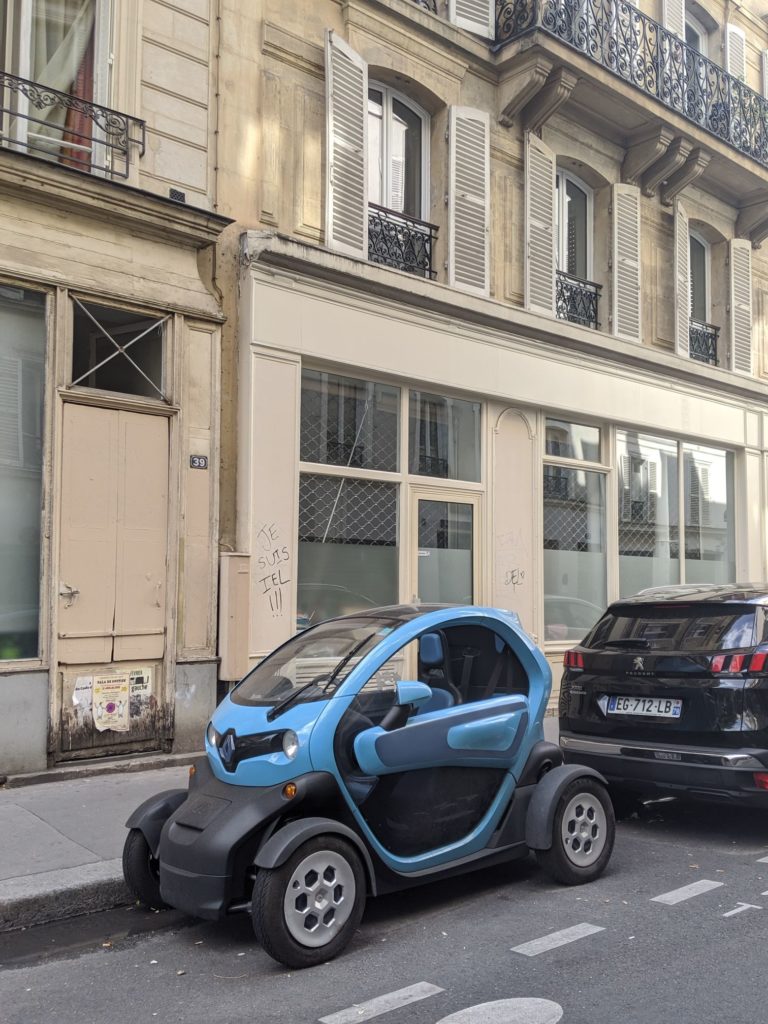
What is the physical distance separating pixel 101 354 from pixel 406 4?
563cm

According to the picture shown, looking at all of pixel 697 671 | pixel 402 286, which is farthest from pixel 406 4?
pixel 697 671

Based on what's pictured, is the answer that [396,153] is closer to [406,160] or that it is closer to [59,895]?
[406,160]

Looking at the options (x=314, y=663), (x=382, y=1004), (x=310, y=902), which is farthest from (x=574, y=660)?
(x=382, y=1004)

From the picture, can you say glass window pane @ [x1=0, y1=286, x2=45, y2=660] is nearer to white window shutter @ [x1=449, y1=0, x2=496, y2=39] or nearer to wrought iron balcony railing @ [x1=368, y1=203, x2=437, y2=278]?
wrought iron balcony railing @ [x1=368, y1=203, x2=437, y2=278]

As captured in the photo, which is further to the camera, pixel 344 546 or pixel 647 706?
pixel 344 546

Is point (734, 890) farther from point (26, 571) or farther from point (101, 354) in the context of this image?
point (101, 354)

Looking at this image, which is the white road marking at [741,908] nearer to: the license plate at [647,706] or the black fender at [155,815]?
the license plate at [647,706]

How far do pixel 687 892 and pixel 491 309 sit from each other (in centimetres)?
742

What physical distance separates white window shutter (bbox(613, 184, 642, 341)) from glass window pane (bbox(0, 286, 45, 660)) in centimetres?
807

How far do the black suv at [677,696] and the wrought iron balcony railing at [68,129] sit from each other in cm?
572

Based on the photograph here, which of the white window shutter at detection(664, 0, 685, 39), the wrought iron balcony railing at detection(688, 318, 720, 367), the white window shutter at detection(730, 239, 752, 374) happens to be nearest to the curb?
the wrought iron balcony railing at detection(688, 318, 720, 367)

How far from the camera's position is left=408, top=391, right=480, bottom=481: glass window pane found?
1088 centimetres

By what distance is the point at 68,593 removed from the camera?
7898mm

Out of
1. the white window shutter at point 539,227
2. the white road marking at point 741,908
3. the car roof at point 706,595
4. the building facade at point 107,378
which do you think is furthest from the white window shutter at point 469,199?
the white road marking at point 741,908
